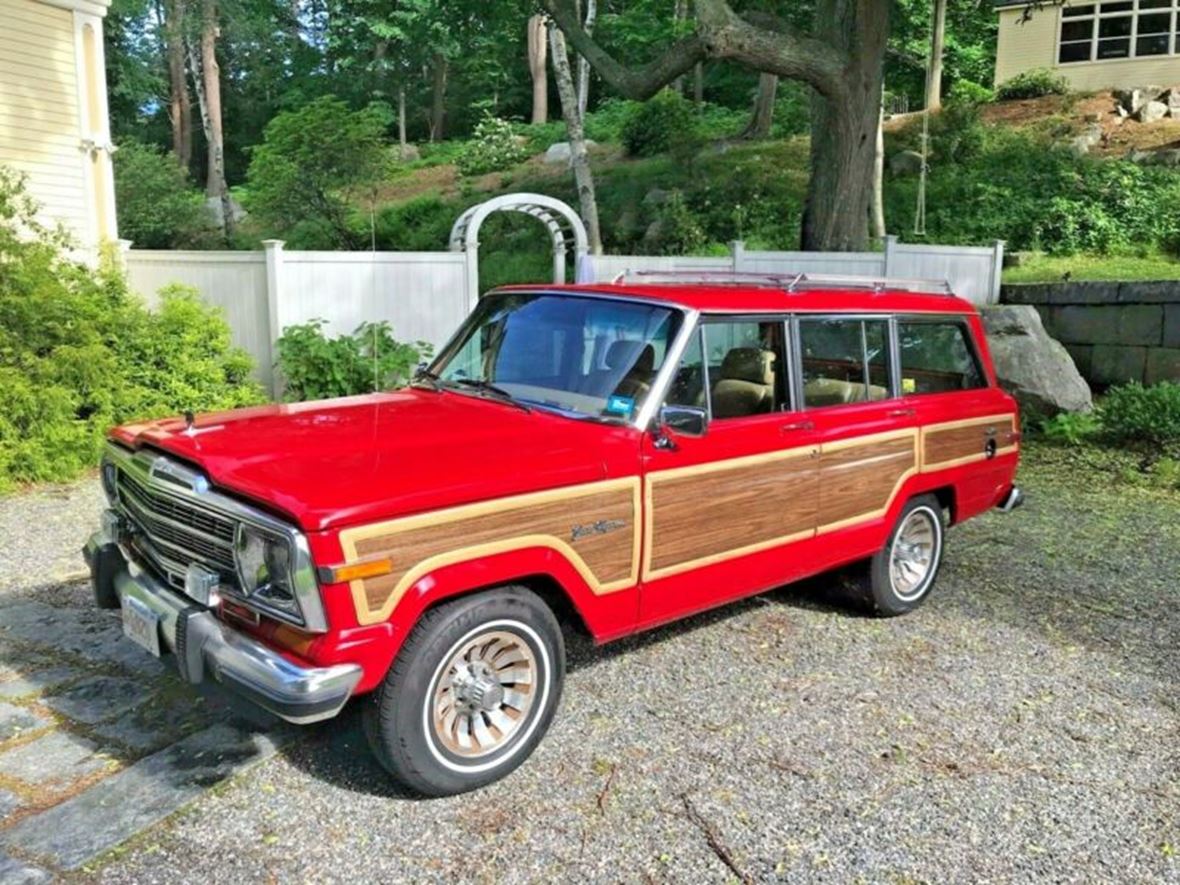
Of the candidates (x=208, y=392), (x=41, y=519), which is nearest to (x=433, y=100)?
(x=208, y=392)

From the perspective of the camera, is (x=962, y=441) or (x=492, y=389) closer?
(x=492, y=389)

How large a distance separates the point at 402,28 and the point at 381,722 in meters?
36.6

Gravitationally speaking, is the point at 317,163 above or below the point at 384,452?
above

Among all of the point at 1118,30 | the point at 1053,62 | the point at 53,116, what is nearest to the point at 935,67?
the point at 1053,62

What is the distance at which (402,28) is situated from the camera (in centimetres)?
3528

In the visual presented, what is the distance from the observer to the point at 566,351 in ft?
14.0

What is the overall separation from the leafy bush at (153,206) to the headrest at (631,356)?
65.3 ft

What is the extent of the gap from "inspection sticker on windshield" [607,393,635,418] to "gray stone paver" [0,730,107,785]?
2.37 meters

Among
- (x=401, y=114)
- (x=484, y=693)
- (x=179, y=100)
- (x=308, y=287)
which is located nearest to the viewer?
(x=484, y=693)

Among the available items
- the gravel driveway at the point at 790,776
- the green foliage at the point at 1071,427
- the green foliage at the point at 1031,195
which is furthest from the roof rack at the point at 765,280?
the green foliage at the point at 1031,195

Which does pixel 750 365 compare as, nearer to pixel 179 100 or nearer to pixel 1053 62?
pixel 1053 62

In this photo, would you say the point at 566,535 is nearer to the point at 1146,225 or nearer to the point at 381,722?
the point at 381,722

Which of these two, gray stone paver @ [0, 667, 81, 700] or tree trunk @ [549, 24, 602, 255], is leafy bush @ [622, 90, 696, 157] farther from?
gray stone paver @ [0, 667, 81, 700]

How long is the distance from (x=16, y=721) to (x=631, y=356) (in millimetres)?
2967
